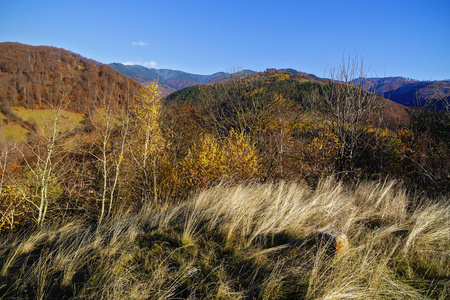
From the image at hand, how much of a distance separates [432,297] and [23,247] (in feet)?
13.6

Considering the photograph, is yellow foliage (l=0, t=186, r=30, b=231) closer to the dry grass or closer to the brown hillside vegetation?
the dry grass

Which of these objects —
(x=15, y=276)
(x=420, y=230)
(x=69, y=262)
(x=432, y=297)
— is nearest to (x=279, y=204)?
(x=420, y=230)

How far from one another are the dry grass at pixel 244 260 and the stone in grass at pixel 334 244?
0.21 ft

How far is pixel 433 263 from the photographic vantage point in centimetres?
225

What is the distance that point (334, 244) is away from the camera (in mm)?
2072

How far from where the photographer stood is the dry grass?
5.98ft

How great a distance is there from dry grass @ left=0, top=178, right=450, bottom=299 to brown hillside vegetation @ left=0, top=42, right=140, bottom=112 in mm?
31585

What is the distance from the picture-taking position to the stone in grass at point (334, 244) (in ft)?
6.78

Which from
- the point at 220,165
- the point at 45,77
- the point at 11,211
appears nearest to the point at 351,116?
the point at 220,165

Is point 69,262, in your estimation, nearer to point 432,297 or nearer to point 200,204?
point 200,204

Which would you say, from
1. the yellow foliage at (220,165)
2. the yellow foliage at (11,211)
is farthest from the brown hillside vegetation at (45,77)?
the yellow foliage at (220,165)

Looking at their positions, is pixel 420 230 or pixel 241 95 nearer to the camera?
pixel 420 230

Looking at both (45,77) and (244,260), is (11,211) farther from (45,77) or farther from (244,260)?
(45,77)

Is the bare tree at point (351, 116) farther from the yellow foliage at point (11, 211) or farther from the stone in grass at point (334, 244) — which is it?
the yellow foliage at point (11, 211)
